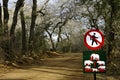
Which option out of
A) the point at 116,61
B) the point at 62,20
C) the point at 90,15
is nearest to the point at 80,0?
the point at 116,61

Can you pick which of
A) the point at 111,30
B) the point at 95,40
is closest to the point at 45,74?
the point at 111,30

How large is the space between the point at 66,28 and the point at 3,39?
50.9m

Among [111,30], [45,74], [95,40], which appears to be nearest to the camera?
[95,40]

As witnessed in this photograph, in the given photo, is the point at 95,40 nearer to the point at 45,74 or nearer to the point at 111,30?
the point at 45,74

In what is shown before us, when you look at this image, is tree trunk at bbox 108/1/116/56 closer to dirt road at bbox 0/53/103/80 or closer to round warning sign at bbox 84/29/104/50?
dirt road at bbox 0/53/103/80

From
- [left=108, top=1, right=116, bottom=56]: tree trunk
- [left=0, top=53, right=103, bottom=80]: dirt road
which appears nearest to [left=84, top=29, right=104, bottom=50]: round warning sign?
[left=0, top=53, right=103, bottom=80]: dirt road

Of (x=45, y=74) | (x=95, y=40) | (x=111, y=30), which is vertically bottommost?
(x=45, y=74)

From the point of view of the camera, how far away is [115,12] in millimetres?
28953

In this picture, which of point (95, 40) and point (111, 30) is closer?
point (95, 40)

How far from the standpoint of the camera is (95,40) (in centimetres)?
1348

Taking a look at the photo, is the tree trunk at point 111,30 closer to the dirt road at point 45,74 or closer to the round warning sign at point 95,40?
the dirt road at point 45,74

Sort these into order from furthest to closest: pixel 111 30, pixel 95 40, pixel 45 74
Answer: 1. pixel 111 30
2. pixel 45 74
3. pixel 95 40

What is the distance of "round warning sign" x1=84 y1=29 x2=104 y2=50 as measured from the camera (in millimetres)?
13547

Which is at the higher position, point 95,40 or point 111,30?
point 95,40
